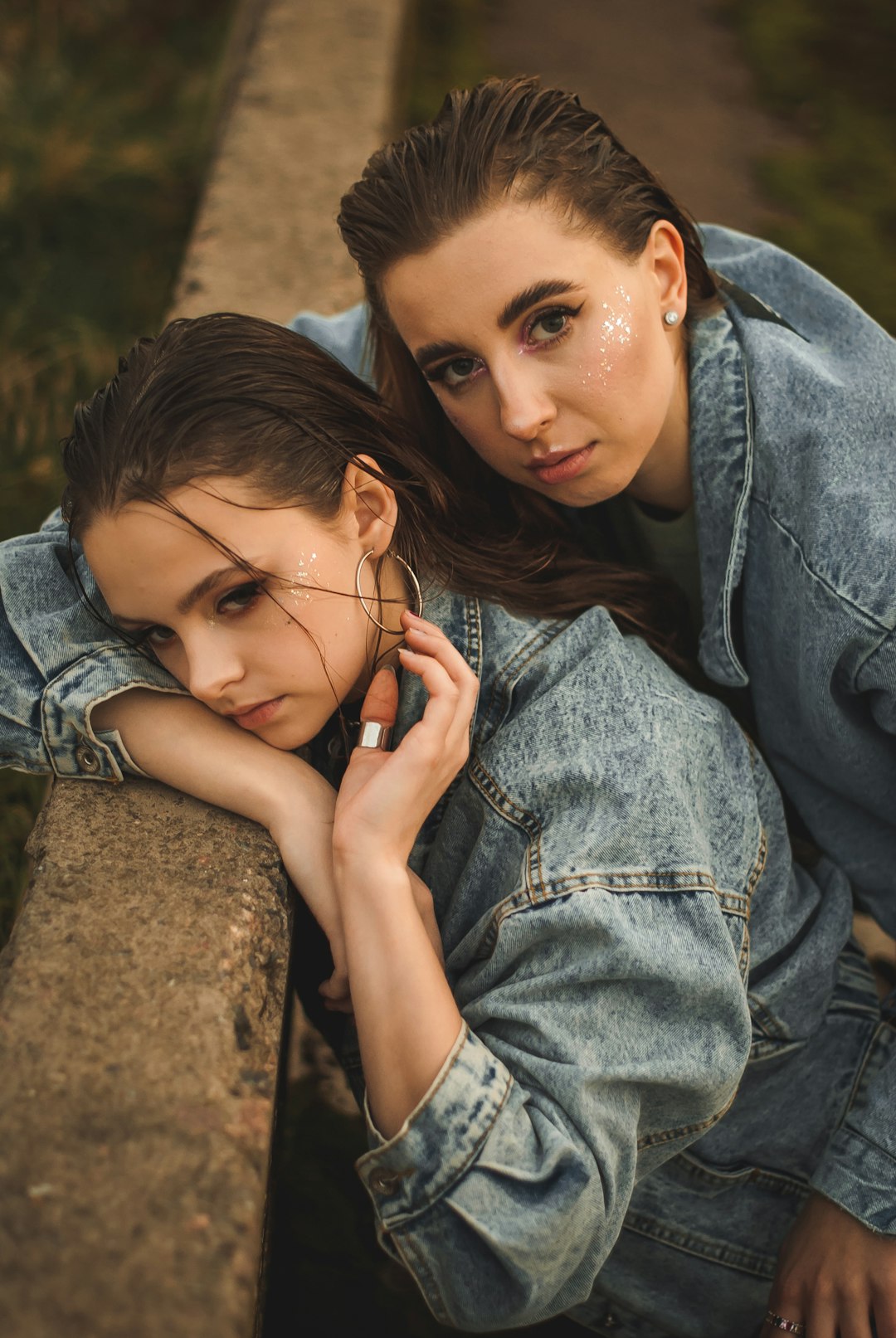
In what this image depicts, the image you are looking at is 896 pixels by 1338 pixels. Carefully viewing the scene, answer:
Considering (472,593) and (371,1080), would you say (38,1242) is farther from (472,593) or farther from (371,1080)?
(472,593)

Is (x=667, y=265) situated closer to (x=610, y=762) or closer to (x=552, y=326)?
(x=552, y=326)

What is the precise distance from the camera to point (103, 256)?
4.33 m

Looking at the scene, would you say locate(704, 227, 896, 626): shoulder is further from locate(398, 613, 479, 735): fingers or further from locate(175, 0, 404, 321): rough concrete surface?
locate(175, 0, 404, 321): rough concrete surface

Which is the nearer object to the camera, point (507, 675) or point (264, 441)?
point (264, 441)

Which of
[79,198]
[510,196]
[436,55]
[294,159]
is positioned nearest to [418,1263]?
[510,196]

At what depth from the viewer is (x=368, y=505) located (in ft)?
5.83

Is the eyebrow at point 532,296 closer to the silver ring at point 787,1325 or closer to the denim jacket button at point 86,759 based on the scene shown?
the denim jacket button at point 86,759

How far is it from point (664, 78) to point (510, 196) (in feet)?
15.9

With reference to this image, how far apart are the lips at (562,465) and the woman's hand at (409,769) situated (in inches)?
17.4

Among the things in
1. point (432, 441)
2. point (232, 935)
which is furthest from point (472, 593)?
point (232, 935)

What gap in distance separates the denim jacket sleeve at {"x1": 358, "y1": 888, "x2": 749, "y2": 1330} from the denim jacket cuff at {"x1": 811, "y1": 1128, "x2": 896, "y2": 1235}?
0.40 meters

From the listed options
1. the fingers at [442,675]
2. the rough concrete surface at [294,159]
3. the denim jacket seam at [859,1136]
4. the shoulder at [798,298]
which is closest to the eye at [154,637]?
the fingers at [442,675]

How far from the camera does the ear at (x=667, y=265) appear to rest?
2043 millimetres

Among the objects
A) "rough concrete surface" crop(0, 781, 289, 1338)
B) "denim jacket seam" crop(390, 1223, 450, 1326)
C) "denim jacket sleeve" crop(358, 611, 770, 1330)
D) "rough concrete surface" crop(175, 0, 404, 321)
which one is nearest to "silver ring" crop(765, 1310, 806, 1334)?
"denim jacket sleeve" crop(358, 611, 770, 1330)
